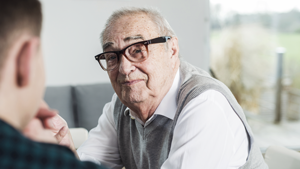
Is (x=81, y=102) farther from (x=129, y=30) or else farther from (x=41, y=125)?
(x=41, y=125)

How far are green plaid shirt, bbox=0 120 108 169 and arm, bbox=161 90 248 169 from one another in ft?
1.88

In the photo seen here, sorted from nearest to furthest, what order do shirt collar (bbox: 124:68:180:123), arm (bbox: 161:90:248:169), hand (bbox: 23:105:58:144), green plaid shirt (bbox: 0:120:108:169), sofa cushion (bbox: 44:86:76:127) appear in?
1. green plaid shirt (bbox: 0:120:108:169)
2. hand (bbox: 23:105:58:144)
3. arm (bbox: 161:90:248:169)
4. shirt collar (bbox: 124:68:180:123)
5. sofa cushion (bbox: 44:86:76:127)

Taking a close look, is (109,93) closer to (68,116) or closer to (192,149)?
(68,116)

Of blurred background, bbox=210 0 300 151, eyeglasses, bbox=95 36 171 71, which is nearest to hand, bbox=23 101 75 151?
eyeglasses, bbox=95 36 171 71

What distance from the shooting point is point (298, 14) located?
9.84 feet

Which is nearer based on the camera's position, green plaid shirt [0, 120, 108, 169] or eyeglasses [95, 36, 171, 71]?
green plaid shirt [0, 120, 108, 169]

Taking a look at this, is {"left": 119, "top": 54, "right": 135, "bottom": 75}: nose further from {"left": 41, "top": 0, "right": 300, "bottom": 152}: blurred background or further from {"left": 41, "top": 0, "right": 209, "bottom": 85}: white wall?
{"left": 41, "top": 0, "right": 300, "bottom": 152}: blurred background

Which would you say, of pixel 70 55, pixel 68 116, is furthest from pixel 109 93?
pixel 70 55

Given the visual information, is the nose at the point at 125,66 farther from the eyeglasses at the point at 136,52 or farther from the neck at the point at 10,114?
the neck at the point at 10,114

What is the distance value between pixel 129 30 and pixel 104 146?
612 mm

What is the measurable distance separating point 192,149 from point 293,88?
104 inches

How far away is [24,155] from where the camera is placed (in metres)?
0.33

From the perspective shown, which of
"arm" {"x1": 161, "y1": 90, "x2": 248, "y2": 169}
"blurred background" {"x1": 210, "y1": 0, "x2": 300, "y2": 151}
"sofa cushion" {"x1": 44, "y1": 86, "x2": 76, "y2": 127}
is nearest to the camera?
"arm" {"x1": 161, "y1": 90, "x2": 248, "y2": 169}

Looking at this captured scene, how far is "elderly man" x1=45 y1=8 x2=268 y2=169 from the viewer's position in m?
0.90
